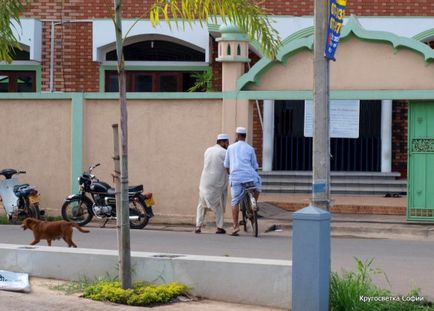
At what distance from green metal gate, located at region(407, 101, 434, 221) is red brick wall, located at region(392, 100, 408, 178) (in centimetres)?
524

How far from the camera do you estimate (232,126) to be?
17750 mm

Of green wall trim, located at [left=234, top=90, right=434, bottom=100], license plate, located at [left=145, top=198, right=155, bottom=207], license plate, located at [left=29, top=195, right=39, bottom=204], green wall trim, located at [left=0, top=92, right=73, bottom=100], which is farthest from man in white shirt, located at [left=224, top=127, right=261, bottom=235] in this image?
green wall trim, located at [left=0, top=92, right=73, bottom=100]

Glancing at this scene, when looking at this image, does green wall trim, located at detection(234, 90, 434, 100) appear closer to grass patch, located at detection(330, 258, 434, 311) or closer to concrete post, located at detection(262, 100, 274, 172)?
concrete post, located at detection(262, 100, 274, 172)

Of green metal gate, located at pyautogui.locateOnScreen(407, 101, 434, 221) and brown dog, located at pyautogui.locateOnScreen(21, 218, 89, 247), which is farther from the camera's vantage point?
green metal gate, located at pyautogui.locateOnScreen(407, 101, 434, 221)

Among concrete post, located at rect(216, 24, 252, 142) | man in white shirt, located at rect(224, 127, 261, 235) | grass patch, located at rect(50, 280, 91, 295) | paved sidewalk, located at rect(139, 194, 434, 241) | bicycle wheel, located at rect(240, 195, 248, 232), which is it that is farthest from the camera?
concrete post, located at rect(216, 24, 252, 142)

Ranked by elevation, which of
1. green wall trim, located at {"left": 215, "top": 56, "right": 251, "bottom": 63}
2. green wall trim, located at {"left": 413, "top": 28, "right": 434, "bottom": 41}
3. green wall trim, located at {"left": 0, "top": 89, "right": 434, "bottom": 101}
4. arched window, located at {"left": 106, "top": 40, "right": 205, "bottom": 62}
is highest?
green wall trim, located at {"left": 413, "top": 28, "right": 434, "bottom": 41}

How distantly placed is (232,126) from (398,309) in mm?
8881

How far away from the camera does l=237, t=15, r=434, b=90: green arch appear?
16984 mm

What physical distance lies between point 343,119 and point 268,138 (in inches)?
71.5

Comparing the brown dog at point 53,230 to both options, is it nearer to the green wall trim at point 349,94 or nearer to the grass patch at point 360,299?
the grass patch at point 360,299

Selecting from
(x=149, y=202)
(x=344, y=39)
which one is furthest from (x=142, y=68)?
(x=344, y=39)

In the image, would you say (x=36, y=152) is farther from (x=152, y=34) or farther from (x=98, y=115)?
(x=152, y=34)

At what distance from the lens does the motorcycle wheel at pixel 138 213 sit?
17.3 meters

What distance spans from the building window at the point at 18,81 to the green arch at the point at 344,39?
7.54m
